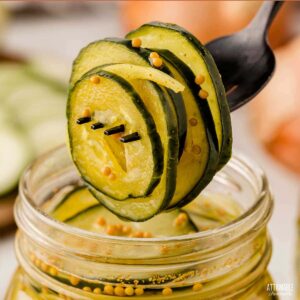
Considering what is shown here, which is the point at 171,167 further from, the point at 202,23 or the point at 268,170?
the point at 202,23

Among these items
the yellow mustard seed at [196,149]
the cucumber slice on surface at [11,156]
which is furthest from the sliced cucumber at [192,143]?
the cucumber slice on surface at [11,156]

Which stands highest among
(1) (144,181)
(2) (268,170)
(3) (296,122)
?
(1) (144,181)

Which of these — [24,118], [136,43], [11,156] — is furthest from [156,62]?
[24,118]

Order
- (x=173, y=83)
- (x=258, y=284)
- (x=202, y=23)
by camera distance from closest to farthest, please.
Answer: (x=173, y=83) → (x=258, y=284) → (x=202, y=23)

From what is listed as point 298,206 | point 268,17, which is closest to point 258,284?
point 268,17

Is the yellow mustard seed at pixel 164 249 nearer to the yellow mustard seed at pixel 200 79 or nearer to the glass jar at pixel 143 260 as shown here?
the glass jar at pixel 143 260

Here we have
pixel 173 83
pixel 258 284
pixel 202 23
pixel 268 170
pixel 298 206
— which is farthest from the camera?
pixel 202 23

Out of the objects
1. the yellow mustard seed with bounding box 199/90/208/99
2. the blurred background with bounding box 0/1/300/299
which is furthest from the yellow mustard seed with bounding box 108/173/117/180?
the blurred background with bounding box 0/1/300/299

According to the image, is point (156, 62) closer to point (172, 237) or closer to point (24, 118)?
point (172, 237)
